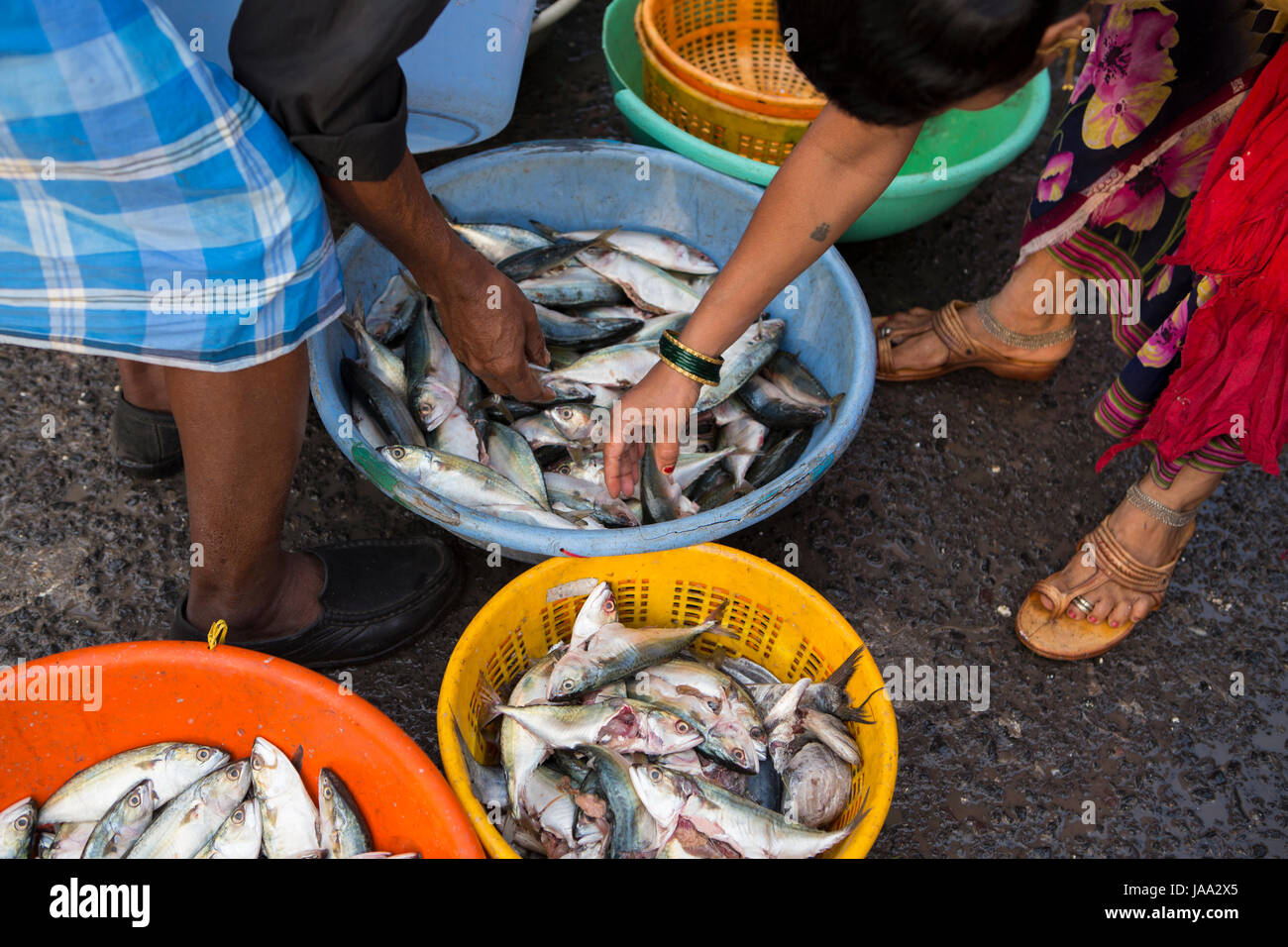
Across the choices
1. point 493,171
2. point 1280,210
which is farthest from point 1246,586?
point 493,171

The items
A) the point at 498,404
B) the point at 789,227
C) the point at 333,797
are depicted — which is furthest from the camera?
the point at 498,404

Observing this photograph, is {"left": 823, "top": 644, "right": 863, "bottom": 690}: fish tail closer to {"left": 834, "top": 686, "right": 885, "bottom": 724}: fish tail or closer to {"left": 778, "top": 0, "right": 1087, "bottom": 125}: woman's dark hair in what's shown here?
{"left": 834, "top": 686, "right": 885, "bottom": 724}: fish tail

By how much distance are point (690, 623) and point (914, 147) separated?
1770 millimetres

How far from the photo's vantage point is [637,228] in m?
2.77

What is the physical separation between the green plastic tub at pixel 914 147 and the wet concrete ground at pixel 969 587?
1.81ft

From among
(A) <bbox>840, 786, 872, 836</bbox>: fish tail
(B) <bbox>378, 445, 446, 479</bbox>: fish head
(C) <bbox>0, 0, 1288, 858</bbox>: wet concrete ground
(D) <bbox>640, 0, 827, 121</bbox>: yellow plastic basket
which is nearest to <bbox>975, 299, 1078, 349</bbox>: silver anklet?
(C) <bbox>0, 0, 1288, 858</bbox>: wet concrete ground

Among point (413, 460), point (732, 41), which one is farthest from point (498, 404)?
point (732, 41)

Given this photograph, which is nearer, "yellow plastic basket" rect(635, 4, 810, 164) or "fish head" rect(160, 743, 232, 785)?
"fish head" rect(160, 743, 232, 785)

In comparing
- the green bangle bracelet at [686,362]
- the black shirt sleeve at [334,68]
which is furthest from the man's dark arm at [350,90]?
the green bangle bracelet at [686,362]

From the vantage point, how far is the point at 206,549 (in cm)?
177

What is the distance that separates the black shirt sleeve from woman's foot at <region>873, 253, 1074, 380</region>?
187 centimetres

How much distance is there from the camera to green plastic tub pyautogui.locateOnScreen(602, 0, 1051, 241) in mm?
2637

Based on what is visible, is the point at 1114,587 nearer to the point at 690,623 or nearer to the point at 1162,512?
the point at 1162,512
